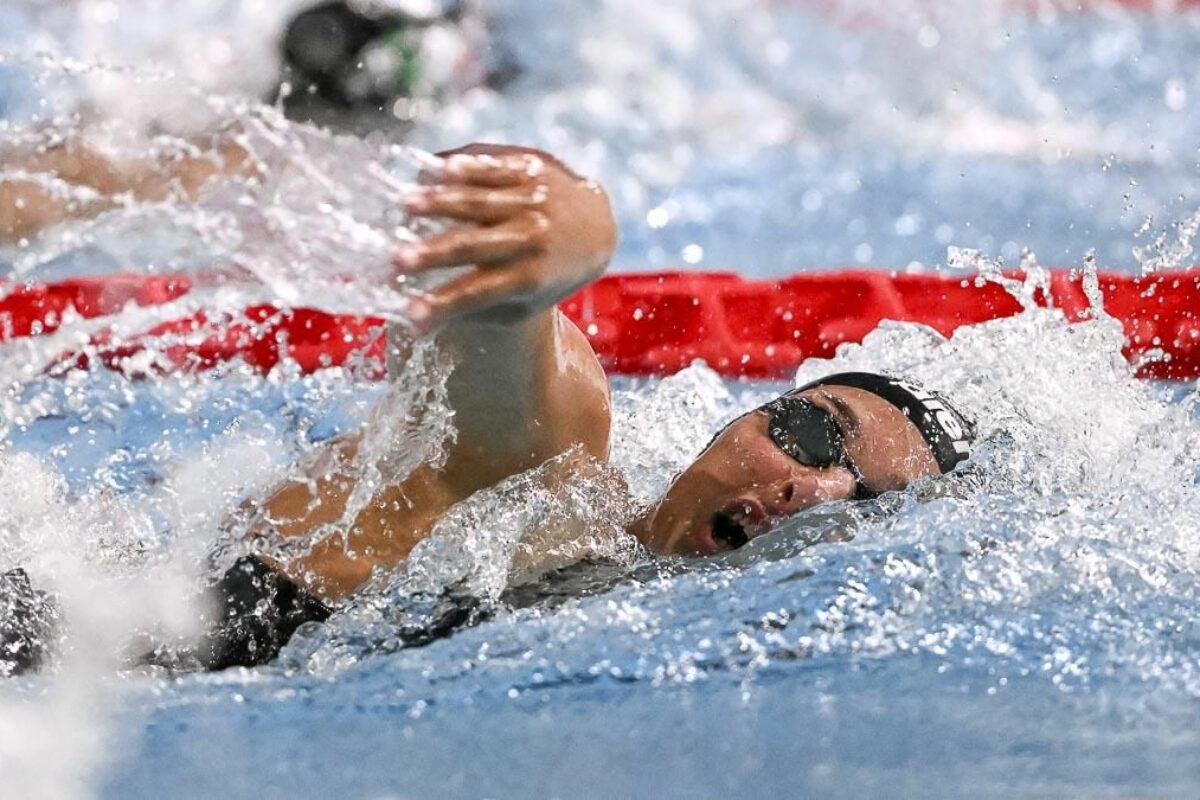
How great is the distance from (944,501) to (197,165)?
2.51ft

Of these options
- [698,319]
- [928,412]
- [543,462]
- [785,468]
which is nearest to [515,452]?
[543,462]

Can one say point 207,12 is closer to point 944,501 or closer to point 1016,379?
point 1016,379

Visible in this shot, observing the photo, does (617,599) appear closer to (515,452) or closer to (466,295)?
(515,452)

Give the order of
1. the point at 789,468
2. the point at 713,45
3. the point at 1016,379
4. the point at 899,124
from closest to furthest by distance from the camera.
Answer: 1. the point at 789,468
2. the point at 1016,379
3. the point at 899,124
4. the point at 713,45

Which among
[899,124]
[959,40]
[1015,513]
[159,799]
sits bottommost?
[159,799]

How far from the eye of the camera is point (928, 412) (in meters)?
1.59

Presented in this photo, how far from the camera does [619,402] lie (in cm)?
222

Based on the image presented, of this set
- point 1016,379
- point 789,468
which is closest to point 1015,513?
point 789,468

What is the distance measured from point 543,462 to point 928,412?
0.40m

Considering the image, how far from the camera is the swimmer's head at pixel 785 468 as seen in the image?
57.2 inches

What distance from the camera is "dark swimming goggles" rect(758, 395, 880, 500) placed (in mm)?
1471

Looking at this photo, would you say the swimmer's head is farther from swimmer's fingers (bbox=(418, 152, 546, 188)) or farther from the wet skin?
swimmer's fingers (bbox=(418, 152, 546, 188))

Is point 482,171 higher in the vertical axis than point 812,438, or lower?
higher

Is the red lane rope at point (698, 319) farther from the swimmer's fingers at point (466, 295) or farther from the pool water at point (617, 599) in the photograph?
the swimmer's fingers at point (466, 295)
